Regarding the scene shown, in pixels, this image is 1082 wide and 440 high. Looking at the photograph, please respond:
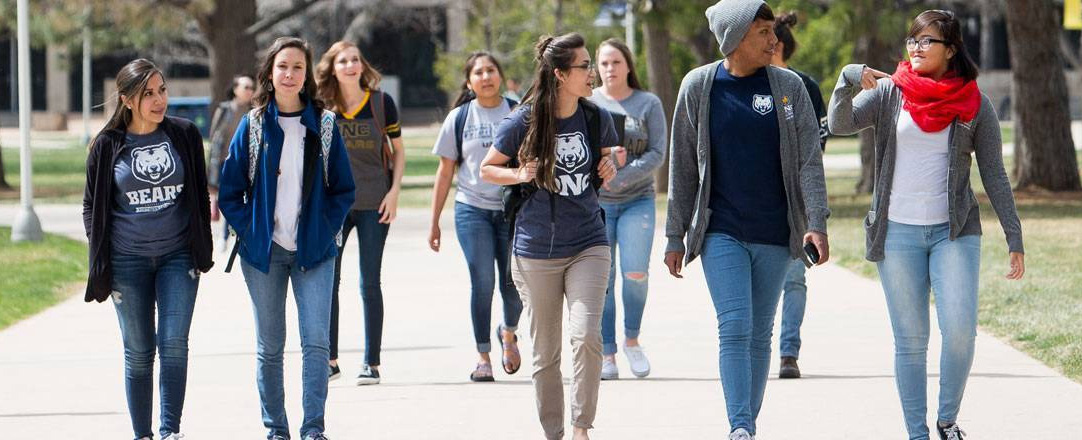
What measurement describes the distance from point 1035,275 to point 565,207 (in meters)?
7.13

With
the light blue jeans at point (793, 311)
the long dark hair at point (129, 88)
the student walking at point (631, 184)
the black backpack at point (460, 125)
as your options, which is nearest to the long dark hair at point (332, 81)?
the black backpack at point (460, 125)

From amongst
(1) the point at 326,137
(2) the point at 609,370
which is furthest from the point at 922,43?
(2) the point at 609,370

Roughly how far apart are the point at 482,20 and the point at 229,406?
121 ft

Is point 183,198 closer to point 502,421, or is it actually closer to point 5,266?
point 502,421

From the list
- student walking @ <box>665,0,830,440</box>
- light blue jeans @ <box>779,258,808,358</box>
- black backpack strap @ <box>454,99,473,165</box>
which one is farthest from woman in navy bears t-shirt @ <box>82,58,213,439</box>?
light blue jeans @ <box>779,258,808,358</box>

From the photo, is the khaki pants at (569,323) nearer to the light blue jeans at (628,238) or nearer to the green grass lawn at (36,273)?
the light blue jeans at (628,238)

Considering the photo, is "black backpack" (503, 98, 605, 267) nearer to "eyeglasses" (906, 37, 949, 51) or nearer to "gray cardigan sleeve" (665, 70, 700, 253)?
"gray cardigan sleeve" (665, 70, 700, 253)

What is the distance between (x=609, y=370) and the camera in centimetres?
A: 830

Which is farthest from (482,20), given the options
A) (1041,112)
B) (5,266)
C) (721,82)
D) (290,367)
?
(721,82)

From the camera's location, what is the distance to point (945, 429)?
6.15m

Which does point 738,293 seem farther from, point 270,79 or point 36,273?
point 36,273

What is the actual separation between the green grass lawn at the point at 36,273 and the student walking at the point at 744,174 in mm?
6005

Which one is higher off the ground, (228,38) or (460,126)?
(228,38)

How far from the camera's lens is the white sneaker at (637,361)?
830 cm
